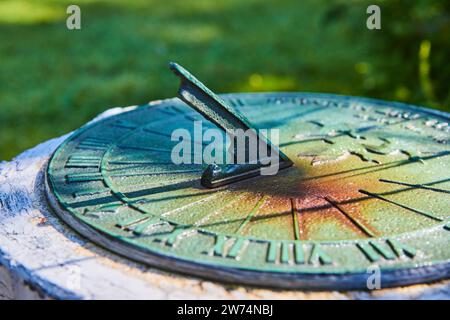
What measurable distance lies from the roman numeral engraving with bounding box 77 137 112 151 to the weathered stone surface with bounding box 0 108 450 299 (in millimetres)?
500

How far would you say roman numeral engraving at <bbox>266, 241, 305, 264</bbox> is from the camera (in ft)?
5.46

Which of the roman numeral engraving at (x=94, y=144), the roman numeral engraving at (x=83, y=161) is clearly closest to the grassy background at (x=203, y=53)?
the roman numeral engraving at (x=94, y=144)

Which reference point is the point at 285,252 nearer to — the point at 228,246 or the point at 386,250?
the point at 228,246

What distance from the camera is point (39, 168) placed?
243cm

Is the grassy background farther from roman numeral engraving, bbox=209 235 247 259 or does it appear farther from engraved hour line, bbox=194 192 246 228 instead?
roman numeral engraving, bbox=209 235 247 259

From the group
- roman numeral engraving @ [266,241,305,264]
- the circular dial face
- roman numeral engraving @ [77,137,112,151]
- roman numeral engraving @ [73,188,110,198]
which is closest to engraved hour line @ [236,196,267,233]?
the circular dial face

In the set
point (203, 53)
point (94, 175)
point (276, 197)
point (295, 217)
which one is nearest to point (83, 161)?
point (94, 175)

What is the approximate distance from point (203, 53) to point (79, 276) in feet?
17.0

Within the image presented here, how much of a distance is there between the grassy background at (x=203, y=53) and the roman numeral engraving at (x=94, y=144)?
A: 6.37 feet

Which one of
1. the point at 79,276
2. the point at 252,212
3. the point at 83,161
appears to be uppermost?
the point at 83,161

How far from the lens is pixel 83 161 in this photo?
235 cm

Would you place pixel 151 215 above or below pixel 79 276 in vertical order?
above

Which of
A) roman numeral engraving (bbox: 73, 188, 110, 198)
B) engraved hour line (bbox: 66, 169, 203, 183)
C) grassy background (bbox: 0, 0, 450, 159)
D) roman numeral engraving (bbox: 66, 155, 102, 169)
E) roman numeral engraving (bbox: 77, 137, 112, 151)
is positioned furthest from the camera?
grassy background (bbox: 0, 0, 450, 159)
